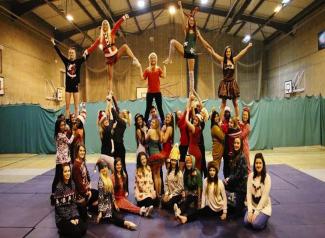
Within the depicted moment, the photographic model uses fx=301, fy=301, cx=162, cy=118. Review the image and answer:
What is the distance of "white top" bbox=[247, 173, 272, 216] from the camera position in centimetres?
385

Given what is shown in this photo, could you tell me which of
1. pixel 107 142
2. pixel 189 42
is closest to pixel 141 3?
pixel 189 42

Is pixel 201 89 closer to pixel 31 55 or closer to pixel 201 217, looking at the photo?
pixel 31 55

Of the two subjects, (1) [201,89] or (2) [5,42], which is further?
(1) [201,89]

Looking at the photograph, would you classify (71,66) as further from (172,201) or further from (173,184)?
(172,201)

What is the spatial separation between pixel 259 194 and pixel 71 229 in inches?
94.4

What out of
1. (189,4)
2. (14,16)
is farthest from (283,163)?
(14,16)

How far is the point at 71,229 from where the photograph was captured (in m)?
3.59

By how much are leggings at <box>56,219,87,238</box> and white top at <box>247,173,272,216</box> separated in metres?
2.11

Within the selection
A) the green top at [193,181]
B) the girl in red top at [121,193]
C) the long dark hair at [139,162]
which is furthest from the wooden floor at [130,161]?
the long dark hair at [139,162]

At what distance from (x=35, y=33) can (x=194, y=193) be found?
10.3 meters

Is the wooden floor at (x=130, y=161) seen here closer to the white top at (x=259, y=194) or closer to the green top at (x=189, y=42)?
the white top at (x=259, y=194)

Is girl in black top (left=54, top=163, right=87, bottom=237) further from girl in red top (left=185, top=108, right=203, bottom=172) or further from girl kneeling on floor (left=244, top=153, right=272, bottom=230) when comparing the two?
girl kneeling on floor (left=244, top=153, right=272, bottom=230)

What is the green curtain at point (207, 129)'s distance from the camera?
1012cm

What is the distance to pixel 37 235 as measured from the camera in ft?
12.0
